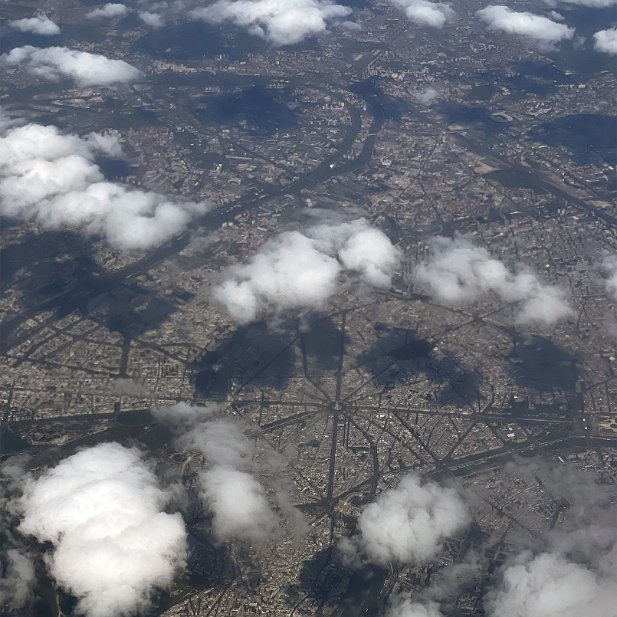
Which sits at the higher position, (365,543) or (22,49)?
(22,49)

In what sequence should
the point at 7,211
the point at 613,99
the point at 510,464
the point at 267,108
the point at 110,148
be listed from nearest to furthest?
the point at 510,464 → the point at 7,211 → the point at 110,148 → the point at 267,108 → the point at 613,99

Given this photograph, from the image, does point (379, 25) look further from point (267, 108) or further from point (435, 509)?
point (435, 509)

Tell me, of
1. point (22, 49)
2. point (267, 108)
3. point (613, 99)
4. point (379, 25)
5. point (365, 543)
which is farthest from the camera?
point (379, 25)

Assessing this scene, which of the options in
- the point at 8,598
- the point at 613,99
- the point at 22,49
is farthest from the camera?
the point at 22,49

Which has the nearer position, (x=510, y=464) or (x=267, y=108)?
(x=510, y=464)

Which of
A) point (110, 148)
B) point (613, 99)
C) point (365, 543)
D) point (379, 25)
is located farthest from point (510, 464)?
point (379, 25)

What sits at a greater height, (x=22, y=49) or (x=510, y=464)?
(x=22, y=49)

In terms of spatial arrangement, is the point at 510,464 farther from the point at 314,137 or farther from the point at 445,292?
the point at 314,137

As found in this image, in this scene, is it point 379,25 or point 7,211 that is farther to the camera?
point 379,25

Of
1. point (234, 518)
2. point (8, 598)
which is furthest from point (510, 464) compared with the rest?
point (8, 598)
